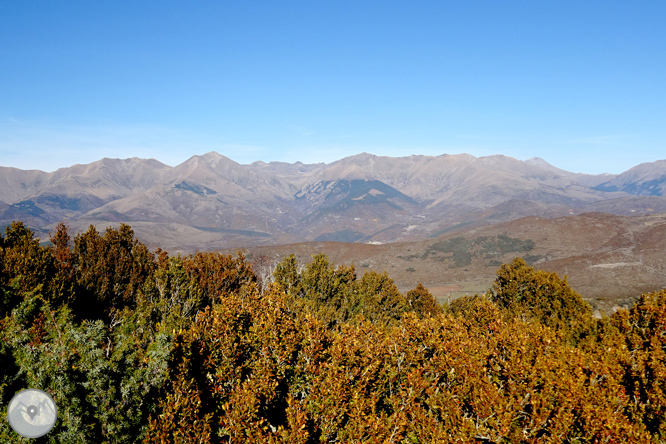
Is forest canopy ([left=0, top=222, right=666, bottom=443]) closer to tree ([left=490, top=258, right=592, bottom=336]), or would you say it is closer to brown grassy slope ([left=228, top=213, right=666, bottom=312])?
tree ([left=490, top=258, right=592, bottom=336])

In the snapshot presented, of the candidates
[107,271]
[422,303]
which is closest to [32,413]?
[107,271]

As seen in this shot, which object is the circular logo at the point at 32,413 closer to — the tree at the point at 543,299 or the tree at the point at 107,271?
the tree at the point at 107,271

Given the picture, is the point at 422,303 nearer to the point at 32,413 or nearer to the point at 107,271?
the point at 107,271

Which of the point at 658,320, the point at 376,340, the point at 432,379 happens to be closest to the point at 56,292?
the point at 376,340

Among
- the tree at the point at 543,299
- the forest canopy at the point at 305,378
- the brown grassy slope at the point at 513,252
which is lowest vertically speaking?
the brown grassy slope at the point at 513,252

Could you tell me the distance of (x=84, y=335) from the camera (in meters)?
9.58

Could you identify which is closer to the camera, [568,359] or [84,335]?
[84,335]

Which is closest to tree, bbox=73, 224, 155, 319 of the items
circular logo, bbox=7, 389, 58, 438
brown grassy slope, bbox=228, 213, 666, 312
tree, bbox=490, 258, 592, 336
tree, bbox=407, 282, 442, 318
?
circular logo, bbox=7, 389, 58, 438

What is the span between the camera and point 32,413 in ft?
26.3

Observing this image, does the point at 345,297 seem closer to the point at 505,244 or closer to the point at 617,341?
the point at 617,341

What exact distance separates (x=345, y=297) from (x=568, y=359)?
21321 millimetres

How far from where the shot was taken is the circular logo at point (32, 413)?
→ 775 centimetres

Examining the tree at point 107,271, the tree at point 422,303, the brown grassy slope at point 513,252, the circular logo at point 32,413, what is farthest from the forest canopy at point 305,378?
the brown grassy slope at point 513,252

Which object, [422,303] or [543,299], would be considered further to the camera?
[422,303]
